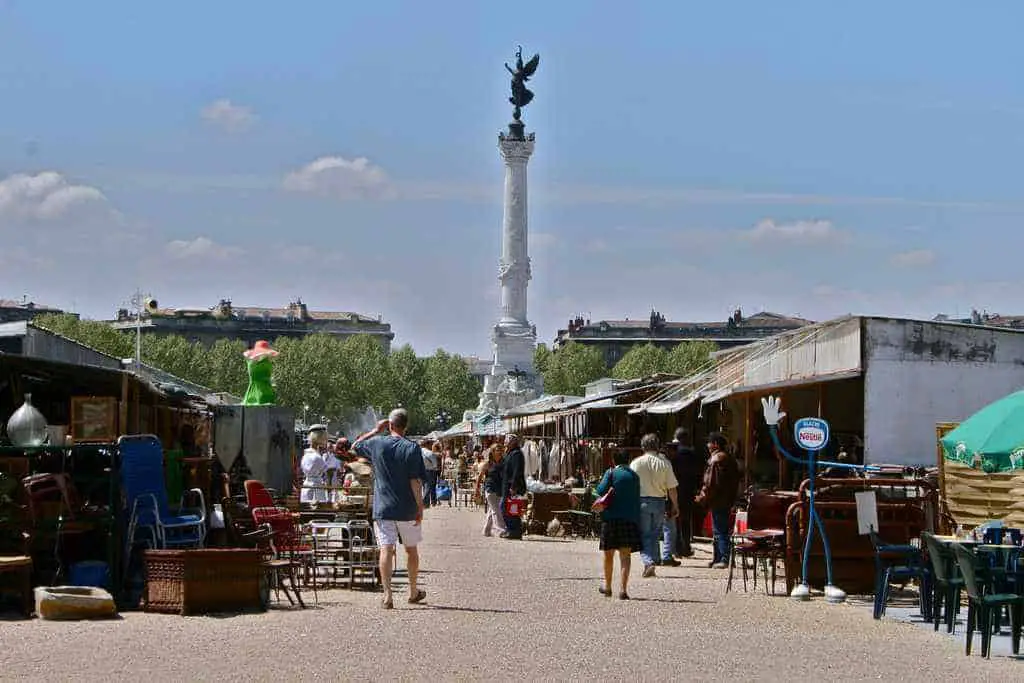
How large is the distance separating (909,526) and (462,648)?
19.4 ft

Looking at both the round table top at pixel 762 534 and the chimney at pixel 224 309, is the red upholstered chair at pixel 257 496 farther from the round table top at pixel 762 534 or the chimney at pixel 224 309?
the chimney at pixel 224 309

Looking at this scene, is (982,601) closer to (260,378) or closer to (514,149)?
(260,378)

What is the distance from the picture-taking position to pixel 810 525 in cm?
1581

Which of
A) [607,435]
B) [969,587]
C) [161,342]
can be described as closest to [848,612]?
[969,587]

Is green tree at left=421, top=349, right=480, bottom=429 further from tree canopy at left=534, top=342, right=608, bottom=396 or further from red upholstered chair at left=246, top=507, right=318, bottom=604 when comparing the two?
red upholstered chair at left=246, top=507, right=318, bottom=604

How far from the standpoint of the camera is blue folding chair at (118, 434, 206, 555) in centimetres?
1412

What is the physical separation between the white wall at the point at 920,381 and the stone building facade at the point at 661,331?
157752 millimetres

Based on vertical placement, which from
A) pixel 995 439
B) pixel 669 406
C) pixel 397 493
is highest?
pixel 669 406

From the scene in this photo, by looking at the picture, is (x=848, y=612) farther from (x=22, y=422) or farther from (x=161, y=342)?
(x=161, y=342)

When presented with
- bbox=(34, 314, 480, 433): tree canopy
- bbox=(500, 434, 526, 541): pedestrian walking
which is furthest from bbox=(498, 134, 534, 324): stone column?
bbox=(500, 434, 526, 541): pedestrian walking

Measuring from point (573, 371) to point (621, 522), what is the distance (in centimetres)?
11222

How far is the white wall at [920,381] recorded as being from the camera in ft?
61.8

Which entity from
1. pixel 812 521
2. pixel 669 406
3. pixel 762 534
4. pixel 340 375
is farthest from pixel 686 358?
pixel 812 521

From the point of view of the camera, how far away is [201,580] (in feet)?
43.5
